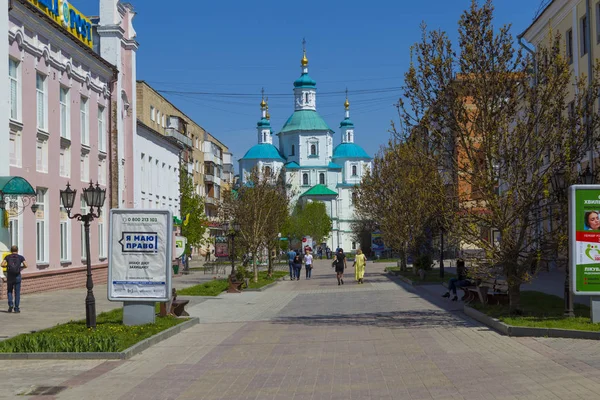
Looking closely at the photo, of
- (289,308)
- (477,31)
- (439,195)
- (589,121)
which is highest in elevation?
(477,31)

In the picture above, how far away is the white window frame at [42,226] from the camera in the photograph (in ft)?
101

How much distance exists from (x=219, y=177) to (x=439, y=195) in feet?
277

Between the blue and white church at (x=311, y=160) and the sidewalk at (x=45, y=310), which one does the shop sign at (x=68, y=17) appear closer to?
the sidewalk at (x=45, y=310)

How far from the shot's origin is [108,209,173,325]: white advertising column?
18000mm

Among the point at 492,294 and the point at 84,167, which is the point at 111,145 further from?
the point at 492,294

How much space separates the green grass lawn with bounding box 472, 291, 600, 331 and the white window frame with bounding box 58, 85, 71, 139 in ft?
59.9

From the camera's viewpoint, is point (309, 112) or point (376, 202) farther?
point (309, 112)

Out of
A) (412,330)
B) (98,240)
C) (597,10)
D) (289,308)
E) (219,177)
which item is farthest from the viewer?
(219,177)

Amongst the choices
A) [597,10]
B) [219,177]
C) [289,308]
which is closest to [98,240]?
[289,308]

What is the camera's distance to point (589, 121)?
60.3 feet

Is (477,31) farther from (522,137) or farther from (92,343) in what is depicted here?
(92,343)

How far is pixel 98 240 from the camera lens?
127 ft

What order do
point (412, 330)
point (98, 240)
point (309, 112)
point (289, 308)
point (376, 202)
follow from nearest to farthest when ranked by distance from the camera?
1. point (412, 330)
2. point (289, 308)
3. point (98, 240)
4. point (376, 202)
5. point (309, 112)

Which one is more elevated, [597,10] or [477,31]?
[597,10]
